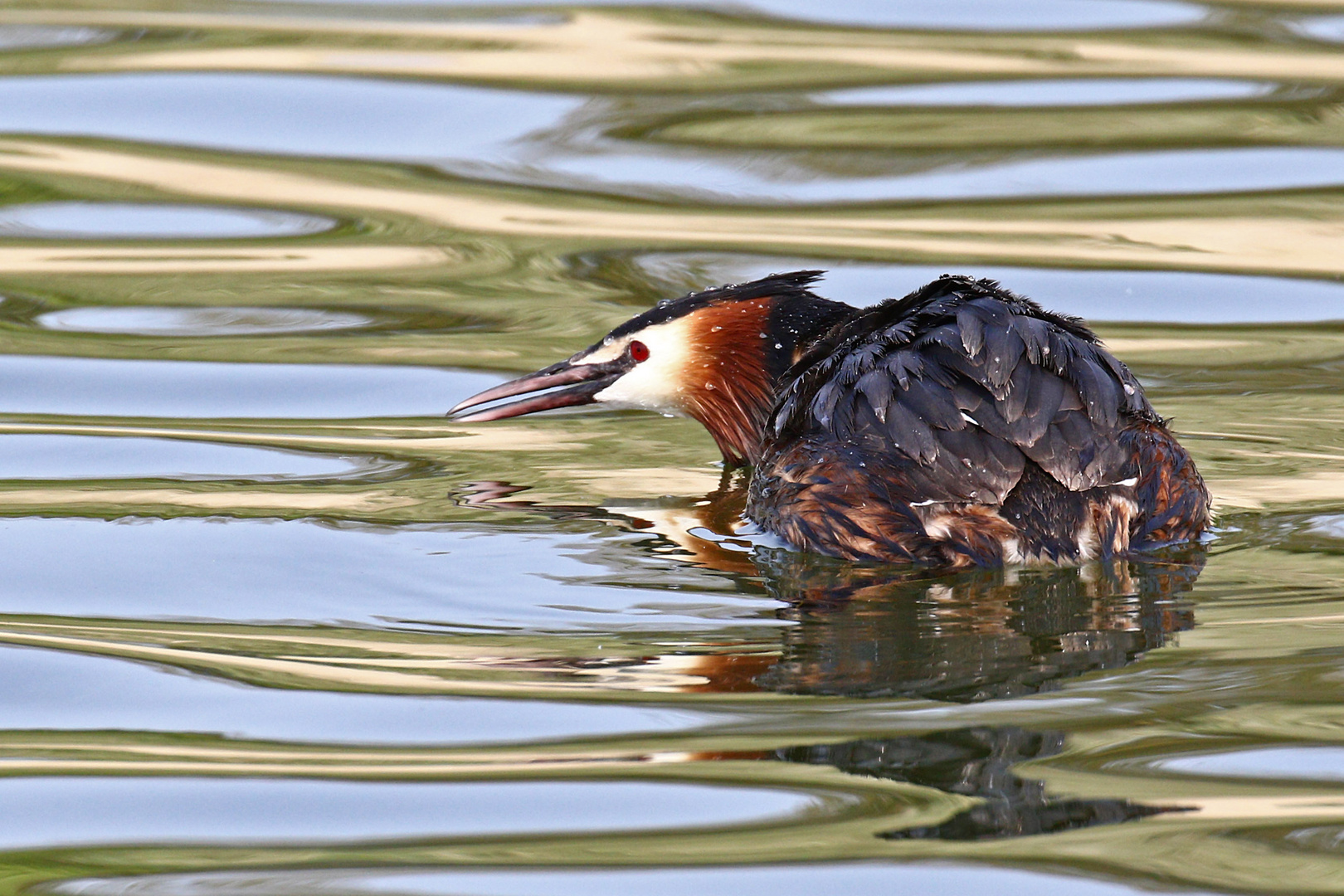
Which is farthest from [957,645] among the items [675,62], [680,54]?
[680,54]

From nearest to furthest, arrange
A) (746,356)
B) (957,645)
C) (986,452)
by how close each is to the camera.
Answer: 1. (957,645)
2. (986,452)
3. (746,356)

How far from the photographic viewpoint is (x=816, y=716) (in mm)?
3969

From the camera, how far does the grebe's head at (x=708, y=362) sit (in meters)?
6.91

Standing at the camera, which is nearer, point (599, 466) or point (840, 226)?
point (599, 466)

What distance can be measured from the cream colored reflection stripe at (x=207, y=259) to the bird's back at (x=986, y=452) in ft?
14.1

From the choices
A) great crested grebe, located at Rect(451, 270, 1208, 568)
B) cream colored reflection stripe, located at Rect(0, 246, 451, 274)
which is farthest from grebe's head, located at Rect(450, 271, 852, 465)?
cream colored reflection stripe, located at Rect(0, 246, 451, 274)

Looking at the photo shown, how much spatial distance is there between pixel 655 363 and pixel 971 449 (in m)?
2.22

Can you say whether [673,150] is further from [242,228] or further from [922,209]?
[242,228]

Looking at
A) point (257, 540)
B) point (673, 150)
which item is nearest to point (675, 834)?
point (257, 540)

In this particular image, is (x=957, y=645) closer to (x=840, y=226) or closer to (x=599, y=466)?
(x=599, y=466)

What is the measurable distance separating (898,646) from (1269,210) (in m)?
5.79

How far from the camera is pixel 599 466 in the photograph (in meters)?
6.65

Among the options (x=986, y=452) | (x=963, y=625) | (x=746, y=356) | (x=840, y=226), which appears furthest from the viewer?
(x=840, y=226)

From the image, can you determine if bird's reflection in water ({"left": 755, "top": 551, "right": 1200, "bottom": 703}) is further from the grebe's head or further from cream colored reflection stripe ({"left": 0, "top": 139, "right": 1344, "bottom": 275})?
cream colored reflection stripe ({"left": 0, "top": 139, "right": 1344, "bottom": 275})
